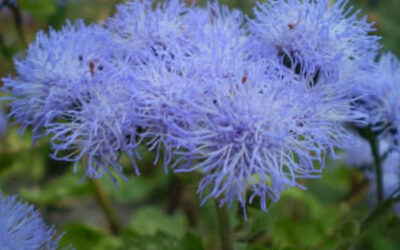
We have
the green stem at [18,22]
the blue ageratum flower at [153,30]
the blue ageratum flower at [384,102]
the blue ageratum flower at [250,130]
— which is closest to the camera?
the blue ageratum flower at [250,130]

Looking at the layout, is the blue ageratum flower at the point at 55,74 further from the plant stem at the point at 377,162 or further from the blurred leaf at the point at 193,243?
the plant stem at the point at 377,162

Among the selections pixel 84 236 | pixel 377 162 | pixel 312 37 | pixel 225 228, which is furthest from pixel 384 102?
pixel 84 236

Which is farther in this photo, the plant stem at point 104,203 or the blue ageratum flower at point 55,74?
the plant stem at point 104,203

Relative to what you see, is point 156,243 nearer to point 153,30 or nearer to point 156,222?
point 153,30

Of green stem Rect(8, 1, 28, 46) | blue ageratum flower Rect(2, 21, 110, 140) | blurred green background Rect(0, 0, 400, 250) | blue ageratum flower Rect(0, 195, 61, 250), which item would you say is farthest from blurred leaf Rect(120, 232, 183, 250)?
green stem Rect(8, 1, 28, 46)

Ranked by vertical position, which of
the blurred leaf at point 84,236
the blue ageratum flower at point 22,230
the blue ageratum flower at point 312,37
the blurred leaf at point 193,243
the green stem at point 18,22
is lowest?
the blurred leaf at point 193,243

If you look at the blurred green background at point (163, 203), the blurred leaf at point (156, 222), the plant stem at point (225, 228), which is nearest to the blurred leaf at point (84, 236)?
the blurred green background at point (163, 203)

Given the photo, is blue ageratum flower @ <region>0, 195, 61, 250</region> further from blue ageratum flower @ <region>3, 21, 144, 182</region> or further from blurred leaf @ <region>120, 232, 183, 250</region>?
blurred leaf @ <region>120, 232, 183, 250</region>
